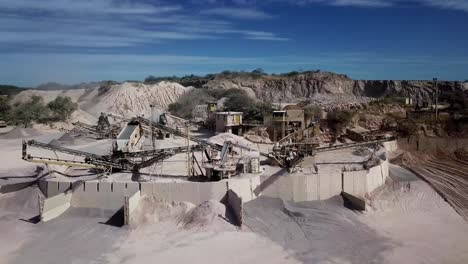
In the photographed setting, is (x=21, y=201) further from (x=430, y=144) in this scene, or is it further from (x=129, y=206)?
(x=430, y=144)

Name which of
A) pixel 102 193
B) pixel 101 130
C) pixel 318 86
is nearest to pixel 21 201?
pixel 102 193

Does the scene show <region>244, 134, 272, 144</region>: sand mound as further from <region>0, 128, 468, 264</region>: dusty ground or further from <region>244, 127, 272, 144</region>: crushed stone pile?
<region>0, 128, 468, 264</region>: dusty ground

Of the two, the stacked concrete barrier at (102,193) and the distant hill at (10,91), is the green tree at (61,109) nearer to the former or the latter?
the stacked concrete barrier at (102,193)

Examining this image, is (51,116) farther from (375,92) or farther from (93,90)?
(375,92)

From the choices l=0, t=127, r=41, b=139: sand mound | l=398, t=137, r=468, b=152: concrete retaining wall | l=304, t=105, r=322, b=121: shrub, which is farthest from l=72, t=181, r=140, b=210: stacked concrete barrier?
l=398, t=137, r=468, b=152: concrete retaining wall

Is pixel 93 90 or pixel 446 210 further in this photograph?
pixel 93 90

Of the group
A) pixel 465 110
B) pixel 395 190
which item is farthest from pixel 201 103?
pixel 395 190
